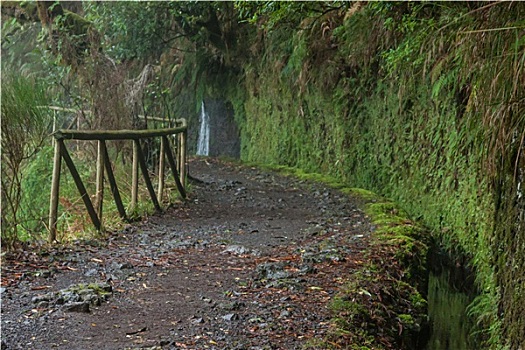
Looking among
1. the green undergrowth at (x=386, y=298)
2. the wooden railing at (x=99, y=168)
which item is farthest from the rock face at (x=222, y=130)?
the green undergrowth at (x=386, y=298)

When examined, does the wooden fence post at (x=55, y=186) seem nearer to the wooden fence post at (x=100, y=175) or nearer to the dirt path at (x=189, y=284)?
the dirt path at (x=189, y=284)

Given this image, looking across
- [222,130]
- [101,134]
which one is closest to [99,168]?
[101,134]

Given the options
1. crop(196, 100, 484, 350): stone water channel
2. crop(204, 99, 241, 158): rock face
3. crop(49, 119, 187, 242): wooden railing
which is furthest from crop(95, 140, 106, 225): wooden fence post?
crop(204, 99, 241, 158): rock face

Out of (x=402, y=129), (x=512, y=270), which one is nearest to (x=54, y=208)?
(x=512, y=270)

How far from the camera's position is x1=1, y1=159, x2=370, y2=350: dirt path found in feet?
13.3

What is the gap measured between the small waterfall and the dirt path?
10.7 metres

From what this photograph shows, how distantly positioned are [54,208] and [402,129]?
17.0ft

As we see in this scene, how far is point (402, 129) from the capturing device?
9719 millimetres

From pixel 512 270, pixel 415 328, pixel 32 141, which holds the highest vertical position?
pixel 32 141

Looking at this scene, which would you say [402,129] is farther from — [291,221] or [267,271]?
[267,271]

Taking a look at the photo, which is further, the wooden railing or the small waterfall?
the small waterfall

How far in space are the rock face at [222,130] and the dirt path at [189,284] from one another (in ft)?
33.6

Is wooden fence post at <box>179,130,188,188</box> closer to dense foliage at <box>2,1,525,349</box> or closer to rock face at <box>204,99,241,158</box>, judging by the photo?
dense foliage at <box>2,1,525,349</box>

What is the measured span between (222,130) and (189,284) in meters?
13.9
